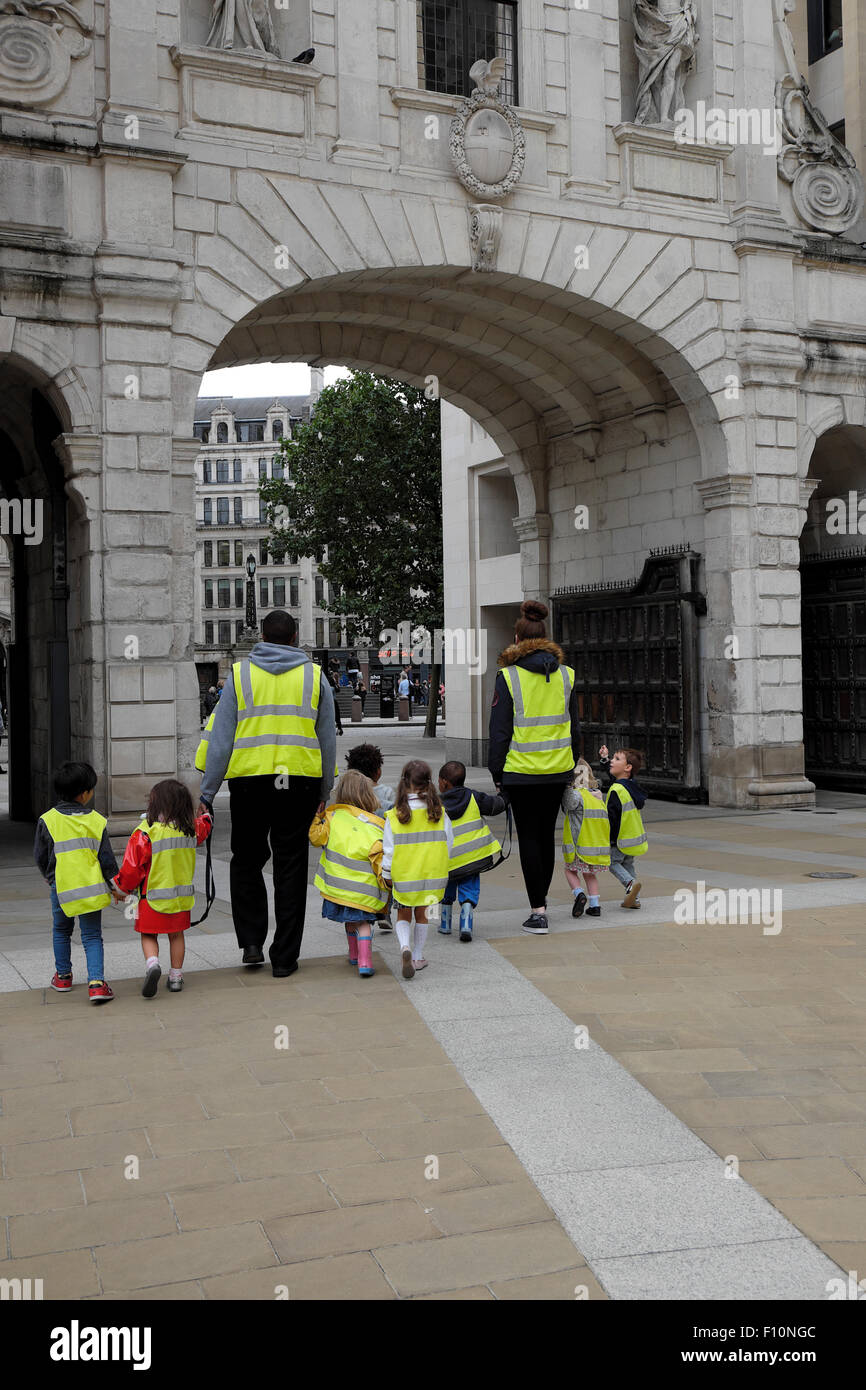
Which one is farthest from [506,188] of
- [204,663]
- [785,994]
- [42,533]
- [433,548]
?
[204,663]

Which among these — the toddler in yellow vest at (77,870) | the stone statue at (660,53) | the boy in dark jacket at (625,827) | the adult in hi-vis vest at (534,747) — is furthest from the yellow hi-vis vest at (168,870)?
the stone statue at (660,53)

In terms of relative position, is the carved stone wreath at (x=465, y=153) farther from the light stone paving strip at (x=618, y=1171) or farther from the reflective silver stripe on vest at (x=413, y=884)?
the light stone paving strip at (x=618, y=1171)

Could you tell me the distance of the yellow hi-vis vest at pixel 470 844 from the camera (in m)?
7.69

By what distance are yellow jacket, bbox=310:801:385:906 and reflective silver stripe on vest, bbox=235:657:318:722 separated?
0.57 metres

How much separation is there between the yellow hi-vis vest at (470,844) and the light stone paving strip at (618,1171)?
1.64m

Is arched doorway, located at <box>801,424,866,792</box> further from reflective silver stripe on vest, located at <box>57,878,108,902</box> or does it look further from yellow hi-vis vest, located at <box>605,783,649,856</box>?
reflective silver stripe on vest, located at <box>57,878,108,902</box>

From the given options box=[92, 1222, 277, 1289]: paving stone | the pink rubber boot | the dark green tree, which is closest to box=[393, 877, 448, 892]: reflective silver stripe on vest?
the pink rubber boot

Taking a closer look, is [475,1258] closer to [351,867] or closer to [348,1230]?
[348,1230]

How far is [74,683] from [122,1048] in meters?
7.48

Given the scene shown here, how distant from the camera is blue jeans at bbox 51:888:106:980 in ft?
20.6

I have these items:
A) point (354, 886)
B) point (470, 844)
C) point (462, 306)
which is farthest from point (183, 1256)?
point (462, 306)

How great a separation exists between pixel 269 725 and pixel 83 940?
4.70 feet
